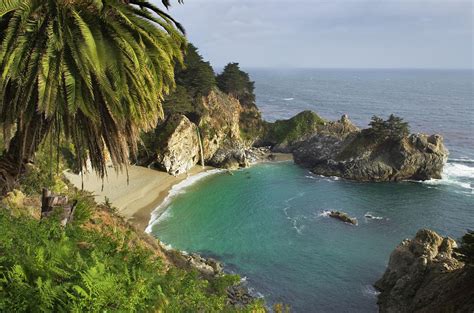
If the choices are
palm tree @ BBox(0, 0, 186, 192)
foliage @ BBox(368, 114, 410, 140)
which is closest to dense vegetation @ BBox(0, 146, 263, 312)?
palm tree @ BBox(0, 0, 186, 192)

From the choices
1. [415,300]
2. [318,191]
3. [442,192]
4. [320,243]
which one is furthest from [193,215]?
[442,192]

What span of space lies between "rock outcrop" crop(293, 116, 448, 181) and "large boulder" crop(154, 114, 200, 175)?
22143mm

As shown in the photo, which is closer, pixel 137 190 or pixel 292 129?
pixel 137 190

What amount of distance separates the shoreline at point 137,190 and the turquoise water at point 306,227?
2.34 metres

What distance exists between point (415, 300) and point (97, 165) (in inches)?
979

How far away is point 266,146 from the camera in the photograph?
82.7 meters

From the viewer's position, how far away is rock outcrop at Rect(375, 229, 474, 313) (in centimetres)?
2277

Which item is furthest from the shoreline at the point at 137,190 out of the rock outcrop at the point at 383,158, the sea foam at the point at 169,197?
the rock outcrop at the point at 383,158

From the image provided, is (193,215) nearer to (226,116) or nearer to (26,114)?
(226,116)

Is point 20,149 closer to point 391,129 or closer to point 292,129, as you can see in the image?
point 391,129

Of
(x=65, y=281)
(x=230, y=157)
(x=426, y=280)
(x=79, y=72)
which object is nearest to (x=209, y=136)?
(x=230, y=157)

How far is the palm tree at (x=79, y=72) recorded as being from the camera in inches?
299

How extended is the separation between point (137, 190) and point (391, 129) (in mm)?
42846

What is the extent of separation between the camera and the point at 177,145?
5894 cm
